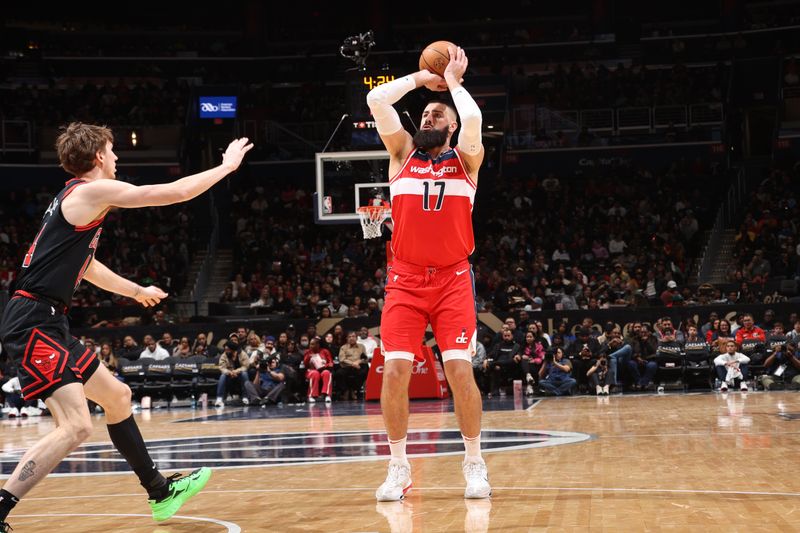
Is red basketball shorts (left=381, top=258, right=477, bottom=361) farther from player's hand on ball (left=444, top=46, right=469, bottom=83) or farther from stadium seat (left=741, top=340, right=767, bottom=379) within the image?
stadium seat (left=741, top=340, right=767, bottom=379)

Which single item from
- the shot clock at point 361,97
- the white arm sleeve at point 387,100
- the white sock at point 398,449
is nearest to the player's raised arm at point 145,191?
the white arm sleeve at point 387,100

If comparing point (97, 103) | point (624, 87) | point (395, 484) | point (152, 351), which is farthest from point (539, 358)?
point (97, 103)

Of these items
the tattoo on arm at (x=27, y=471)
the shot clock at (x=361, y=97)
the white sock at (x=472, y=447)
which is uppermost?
the shot clock at (x=361, y=97)

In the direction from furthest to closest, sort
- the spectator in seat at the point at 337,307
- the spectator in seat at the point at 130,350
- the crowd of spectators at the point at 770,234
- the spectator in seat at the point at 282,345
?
the spectator in seat at the point at 337,307, the crowd of spectators at the point at 770,234, the spectator in seat at the point at 130,350, the spectator in seat at the point at 282,345

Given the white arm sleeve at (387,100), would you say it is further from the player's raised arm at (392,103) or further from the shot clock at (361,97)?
the shot clock at (361,97)

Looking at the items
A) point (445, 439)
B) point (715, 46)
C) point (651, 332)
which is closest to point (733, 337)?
point (651, 332)

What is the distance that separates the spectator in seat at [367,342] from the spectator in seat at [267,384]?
5.49ft

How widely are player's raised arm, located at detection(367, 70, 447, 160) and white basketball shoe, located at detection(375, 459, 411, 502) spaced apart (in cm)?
184

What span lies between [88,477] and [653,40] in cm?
2942

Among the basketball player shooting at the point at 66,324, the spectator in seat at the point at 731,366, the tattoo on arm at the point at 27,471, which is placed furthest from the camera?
the spectator in seat at the point at 731,366

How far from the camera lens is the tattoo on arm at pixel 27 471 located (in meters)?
4.57

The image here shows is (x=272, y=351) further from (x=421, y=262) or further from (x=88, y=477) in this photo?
(x=421, y=262)

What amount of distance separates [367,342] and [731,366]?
6720mm

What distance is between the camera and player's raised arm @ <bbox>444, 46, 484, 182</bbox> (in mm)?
Answer: 5645
